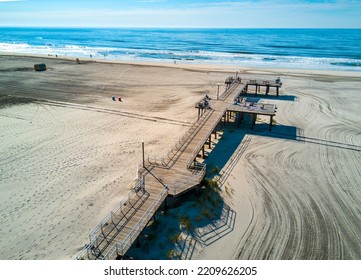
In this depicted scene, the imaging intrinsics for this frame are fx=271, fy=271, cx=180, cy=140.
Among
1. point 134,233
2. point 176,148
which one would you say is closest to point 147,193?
point 134,233

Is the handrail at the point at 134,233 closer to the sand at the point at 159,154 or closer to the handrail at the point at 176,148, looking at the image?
the sand at the point at 159,154

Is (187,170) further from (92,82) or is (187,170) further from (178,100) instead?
(92,82)

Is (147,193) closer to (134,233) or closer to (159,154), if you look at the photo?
(134,233)

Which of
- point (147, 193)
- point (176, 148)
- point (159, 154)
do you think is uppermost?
point (176, 148)

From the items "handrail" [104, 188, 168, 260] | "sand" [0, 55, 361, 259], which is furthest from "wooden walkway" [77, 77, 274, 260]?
"sand" [0, 55, 361, 259]

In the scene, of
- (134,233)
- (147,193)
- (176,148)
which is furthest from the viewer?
(176,148)

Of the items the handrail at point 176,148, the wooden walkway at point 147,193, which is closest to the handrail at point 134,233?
the wooden walkway at point 147,193

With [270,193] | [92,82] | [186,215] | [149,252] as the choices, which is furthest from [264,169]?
[92,82]
